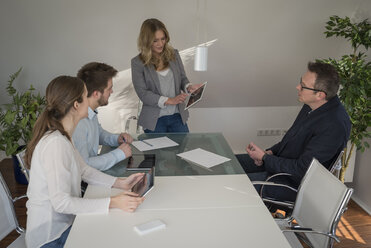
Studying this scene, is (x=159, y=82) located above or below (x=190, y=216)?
above

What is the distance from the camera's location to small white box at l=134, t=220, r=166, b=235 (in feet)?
4.87

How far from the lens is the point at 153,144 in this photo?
2615 mm

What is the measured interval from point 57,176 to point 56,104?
13.8 inches

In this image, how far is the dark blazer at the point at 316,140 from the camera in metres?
2.29

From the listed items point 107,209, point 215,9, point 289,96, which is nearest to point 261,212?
point 107,209

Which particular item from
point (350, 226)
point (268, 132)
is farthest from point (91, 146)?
point (268, 132)

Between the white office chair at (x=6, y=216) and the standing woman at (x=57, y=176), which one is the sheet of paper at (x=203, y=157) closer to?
the standing woman at (x=57, y=176)

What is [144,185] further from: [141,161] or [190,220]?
[141,161]

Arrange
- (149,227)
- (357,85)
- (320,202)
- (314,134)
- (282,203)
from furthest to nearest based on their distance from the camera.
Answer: (357,85)
(314,134)
(282,203)
(320,202)
(149,227)

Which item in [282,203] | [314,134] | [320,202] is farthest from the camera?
[314,134]

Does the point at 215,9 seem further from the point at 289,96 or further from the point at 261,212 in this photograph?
the point at 261,212

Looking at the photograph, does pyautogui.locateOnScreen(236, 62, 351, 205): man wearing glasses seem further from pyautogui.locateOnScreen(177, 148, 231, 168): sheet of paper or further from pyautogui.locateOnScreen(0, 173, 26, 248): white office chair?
pyautogui.locateOnScreen(0, 173, 26, 248): white office chair

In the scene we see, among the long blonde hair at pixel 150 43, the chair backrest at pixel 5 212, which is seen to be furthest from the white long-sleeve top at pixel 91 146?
the long blonde hair at pixel 150 43

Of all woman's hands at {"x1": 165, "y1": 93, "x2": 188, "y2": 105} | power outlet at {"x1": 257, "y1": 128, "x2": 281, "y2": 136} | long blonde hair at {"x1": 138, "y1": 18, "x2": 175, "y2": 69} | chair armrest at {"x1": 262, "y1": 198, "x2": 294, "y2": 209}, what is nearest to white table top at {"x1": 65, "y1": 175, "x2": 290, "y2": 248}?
chair armrest at {"x1": 262, "y1": 198, "x2": 294, "y2": 209}
